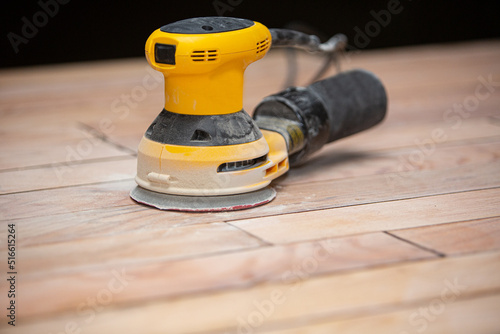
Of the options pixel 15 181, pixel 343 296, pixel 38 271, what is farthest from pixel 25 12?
pixel 343 296

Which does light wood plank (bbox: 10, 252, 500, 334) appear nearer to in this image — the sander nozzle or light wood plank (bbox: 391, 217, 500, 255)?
light wood plank (bbox: 391, 217, 500, 255)

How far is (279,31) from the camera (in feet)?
4.39

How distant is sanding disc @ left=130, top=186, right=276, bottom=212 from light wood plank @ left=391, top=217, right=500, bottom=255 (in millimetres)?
280

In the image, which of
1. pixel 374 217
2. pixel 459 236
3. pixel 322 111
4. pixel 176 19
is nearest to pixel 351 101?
pixel 322 111

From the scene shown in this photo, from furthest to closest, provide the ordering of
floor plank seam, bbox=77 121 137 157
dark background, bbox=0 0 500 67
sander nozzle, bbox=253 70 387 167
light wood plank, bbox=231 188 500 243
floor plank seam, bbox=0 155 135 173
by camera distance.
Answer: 1. dark background, bbox=0 0 500 67
2. floor plank seam, bbox=77 121 137 157
3. floor plank seam, bbox=0 155 135 173
4. sander nozzle, bbox=253 70 387 167
5. light wood plank, bbox=231 188 500 243

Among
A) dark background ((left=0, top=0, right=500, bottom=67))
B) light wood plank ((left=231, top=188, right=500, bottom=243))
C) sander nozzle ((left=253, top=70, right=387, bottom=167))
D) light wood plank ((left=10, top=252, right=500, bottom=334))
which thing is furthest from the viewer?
dark background ((left=0, top=0, right=500, bottom=67))

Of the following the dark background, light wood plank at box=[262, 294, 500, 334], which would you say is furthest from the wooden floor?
the dark background

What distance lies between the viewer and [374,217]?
46.7 inches

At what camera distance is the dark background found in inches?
118

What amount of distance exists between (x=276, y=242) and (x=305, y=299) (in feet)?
0.60

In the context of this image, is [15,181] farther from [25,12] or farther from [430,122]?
[25,12]

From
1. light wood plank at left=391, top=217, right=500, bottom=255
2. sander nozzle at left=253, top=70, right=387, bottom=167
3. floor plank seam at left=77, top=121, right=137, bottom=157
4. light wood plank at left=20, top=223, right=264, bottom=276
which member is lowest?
floor plank seam at left=77, top=121, right=137, bottom=157

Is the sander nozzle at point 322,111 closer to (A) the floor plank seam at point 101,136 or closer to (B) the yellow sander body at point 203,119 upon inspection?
(B) the yellow sander body at point 203,119

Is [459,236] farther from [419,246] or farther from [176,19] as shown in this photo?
[176,19]
